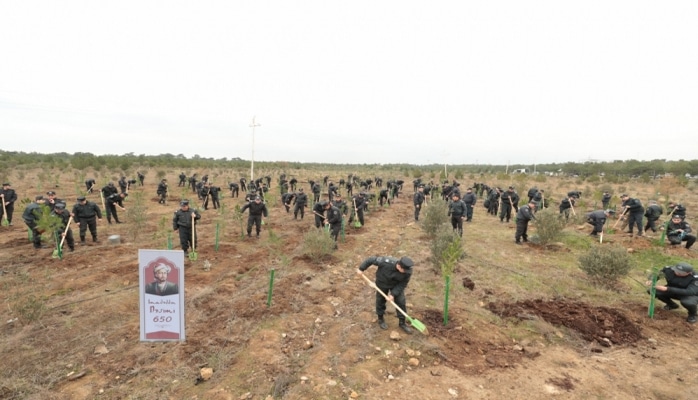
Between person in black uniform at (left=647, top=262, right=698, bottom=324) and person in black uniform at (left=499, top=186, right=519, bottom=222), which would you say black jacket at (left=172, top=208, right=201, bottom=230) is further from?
person in black uniform at (left=499, top=186, right=519, bottom=222)

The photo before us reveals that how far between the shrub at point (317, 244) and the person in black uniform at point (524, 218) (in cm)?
655

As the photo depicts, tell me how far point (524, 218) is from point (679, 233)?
4624 mm

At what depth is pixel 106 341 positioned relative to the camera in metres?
5.47

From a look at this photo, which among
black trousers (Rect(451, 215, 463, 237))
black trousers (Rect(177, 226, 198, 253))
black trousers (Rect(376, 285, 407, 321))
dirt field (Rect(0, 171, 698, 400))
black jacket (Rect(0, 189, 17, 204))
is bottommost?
dirt field (Rect(0, 171, 698, 400))

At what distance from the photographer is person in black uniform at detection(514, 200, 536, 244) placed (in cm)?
1135

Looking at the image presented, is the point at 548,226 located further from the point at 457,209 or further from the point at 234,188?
the point at 234,188

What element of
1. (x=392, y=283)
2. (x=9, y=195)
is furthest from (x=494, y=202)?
(x=9, y=195)

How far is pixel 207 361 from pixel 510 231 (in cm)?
1242

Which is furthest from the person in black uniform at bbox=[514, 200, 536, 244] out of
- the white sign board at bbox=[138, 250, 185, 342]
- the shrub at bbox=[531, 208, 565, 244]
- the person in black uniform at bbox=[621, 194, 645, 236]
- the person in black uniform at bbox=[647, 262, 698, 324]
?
the white sign board at bbox=[138, 250, 185, 342]

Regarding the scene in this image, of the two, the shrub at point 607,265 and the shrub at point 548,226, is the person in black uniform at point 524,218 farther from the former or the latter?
the shrub at point 607,265

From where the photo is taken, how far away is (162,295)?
4.91 m

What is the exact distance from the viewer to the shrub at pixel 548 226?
438 inches

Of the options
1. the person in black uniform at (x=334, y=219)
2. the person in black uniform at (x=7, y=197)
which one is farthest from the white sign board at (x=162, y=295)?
the person in black uniform at (x=7, y=197)

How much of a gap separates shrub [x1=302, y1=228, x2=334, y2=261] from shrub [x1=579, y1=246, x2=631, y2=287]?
6.25m
